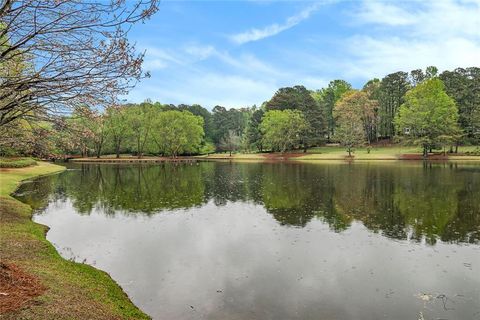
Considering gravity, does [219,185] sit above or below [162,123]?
below

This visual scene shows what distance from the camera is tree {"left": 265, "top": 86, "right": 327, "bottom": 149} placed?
328 feet

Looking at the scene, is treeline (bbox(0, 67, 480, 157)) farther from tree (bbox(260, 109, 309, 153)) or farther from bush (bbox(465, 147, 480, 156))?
bush (bbox(465, 147, 480, 156))

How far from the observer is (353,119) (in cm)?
8750

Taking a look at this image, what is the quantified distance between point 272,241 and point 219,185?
69.8 ft

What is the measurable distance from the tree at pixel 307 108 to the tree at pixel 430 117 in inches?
903

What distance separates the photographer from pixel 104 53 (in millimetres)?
6914

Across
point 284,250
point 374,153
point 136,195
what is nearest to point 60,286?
point 284,250

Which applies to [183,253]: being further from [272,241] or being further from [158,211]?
[158,211]

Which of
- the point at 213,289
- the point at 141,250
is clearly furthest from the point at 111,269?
the point at 213,289

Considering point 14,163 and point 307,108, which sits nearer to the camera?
point 14,163

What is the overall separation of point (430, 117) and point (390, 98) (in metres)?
29.2

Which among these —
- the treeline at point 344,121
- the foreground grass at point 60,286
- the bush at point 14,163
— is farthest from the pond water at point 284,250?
the treeline at point 344,121

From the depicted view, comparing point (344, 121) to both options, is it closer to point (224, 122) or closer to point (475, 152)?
point (475, 152)

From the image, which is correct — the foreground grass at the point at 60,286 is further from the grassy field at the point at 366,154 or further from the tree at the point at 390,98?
the tree at the point at 390,98
